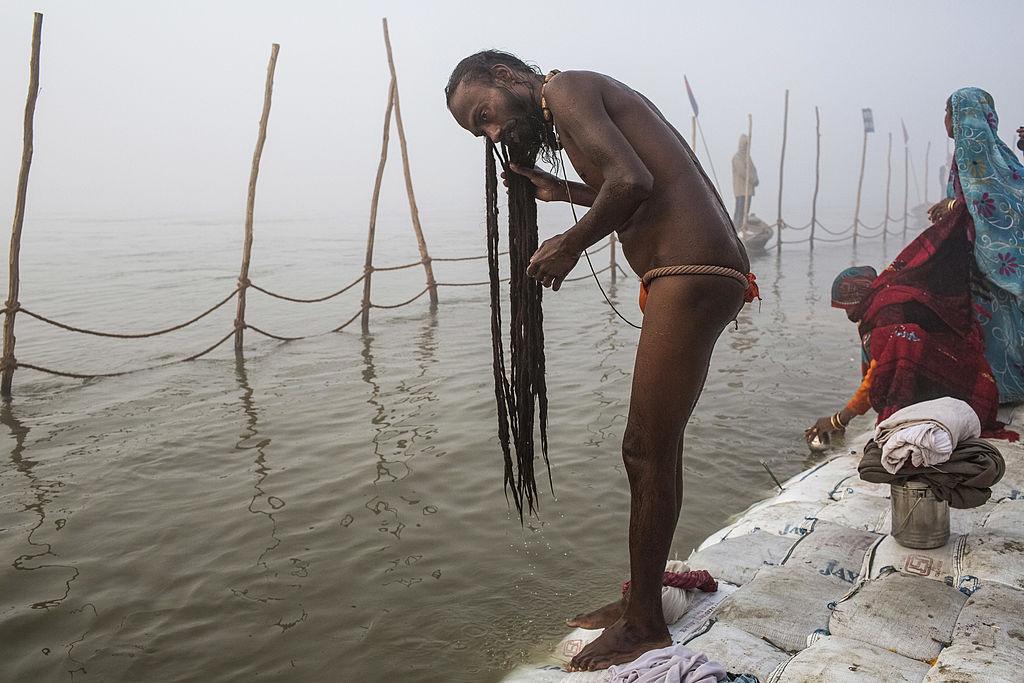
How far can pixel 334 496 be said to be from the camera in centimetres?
401

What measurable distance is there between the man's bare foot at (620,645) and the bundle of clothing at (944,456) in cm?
89

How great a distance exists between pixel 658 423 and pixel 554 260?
18.6 inches

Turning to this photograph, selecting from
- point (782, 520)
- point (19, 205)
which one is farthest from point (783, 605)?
point (19, 205)

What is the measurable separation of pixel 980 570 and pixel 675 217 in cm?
137

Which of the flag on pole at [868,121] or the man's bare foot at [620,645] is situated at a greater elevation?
the flag on pole at [868,121]

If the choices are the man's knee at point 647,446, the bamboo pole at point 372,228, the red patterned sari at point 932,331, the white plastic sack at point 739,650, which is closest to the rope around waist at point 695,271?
the man's knee at point 647,446

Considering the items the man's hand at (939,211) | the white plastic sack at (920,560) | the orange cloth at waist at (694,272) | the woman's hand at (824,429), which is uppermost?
the man's hand at (939,211)

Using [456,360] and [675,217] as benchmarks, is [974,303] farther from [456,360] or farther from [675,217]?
[456,360]

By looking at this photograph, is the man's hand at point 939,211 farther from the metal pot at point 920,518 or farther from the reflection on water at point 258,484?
the reflection on water at point 258,484

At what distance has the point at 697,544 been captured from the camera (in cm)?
352

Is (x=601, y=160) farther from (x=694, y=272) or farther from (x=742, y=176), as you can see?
(x=742, y=176)

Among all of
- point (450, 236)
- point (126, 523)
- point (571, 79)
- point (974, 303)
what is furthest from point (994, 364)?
point (450, 236)

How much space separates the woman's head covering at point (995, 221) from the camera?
3.78 meters

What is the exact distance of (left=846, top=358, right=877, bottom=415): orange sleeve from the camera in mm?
3984
